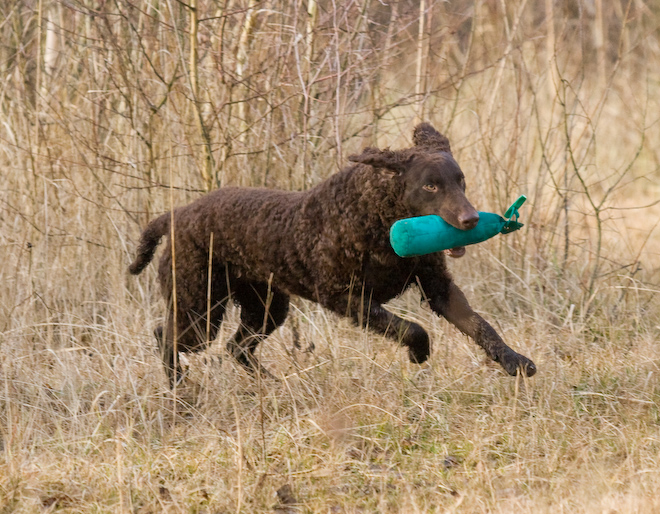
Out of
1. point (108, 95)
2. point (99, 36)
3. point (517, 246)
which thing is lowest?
point (517, 246)

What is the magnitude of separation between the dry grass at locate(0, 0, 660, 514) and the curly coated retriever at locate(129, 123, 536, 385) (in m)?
0.20

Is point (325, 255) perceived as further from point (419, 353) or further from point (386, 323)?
point (419, 353)

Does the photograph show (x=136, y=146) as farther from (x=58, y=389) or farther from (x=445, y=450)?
(x=445, y=450)

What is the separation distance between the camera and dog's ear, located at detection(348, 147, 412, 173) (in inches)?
137

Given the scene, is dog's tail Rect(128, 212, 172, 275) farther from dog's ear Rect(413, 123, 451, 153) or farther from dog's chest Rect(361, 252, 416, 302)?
dog's ear Rect(413, 123, 451, 153)

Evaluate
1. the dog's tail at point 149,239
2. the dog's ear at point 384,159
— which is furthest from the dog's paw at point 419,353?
the dog's tail at point 149,239

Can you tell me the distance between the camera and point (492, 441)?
3.20 m

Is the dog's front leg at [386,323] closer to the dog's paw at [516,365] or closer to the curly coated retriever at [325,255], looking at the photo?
the curly coated retriever at [325,255]

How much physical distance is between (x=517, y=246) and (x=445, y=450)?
248cm

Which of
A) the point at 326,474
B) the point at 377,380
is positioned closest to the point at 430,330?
the point at 377,380

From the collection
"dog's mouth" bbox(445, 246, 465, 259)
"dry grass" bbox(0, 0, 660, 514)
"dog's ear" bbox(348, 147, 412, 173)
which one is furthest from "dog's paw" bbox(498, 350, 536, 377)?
"dog's ear" bbox(348, 147, 412, 173)

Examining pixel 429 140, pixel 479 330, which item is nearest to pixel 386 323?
pixel 479 330

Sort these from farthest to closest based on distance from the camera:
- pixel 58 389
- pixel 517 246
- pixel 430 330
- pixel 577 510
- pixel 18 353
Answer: pixel 517 246
pixel 430 330
pixel 18 353
pixel 58 389
pixel 577 510

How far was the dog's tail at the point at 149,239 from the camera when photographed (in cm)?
431
